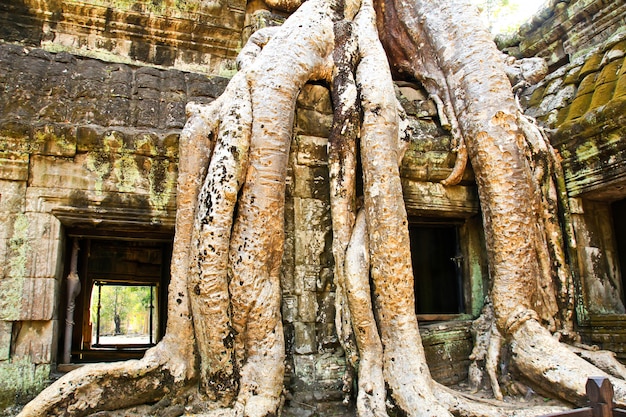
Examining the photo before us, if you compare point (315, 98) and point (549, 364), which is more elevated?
point (315, 98)

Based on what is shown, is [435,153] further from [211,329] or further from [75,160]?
[75,160]

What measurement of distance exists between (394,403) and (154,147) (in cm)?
213

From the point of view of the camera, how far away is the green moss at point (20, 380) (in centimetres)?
290

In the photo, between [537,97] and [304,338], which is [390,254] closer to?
[304,338]

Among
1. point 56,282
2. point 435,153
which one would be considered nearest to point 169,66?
point 56,282

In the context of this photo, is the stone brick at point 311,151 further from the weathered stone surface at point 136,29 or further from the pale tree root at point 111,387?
the pale tree root at point 111,387

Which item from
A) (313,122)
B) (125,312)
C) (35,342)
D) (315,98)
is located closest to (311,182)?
(313,122)

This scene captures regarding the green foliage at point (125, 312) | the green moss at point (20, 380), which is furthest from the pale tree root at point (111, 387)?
the green foliage at point (125, 312)

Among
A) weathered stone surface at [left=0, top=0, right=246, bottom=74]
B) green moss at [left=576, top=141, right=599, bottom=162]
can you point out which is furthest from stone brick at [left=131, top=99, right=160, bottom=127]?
green moss at [left=576, top=141, right=599, bottom=162]

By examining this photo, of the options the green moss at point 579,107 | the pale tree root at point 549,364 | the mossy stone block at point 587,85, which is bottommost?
the pale tree root at point 549,364

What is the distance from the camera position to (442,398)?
2.90 meters

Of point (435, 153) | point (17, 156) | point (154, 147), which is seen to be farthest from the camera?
point (435, 153)

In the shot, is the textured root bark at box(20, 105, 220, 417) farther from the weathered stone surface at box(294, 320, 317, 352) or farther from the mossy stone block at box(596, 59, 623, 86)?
the mossy stone block at box(596, 59, 623, 86)

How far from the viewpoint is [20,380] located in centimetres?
295
